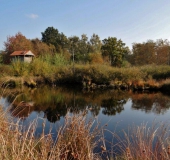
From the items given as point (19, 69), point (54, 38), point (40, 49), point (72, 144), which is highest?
point (54, 38)

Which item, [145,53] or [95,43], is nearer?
[145,53]

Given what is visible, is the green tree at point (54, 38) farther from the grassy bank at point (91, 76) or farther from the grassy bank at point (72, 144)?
the grassy bank at point (72, 144)

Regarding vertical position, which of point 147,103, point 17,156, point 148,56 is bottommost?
point 147,103

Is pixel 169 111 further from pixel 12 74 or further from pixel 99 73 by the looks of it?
pixel 12 74

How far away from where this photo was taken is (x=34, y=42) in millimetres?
38281

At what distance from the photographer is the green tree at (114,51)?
30.2 metres

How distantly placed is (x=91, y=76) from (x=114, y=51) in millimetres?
12752

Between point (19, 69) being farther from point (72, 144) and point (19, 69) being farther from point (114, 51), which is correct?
point (72, 144)

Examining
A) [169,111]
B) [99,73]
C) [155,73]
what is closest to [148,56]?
[155,73]

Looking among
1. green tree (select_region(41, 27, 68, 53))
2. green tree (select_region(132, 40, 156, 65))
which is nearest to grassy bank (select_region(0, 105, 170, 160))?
green tree (select_region(132, 40, 156, 65))

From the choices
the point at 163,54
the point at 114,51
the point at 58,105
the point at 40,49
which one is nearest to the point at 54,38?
the point at 40,49

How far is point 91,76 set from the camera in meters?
18.8

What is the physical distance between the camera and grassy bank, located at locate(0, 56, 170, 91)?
1716 centimetres

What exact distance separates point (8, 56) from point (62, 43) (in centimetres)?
1299
